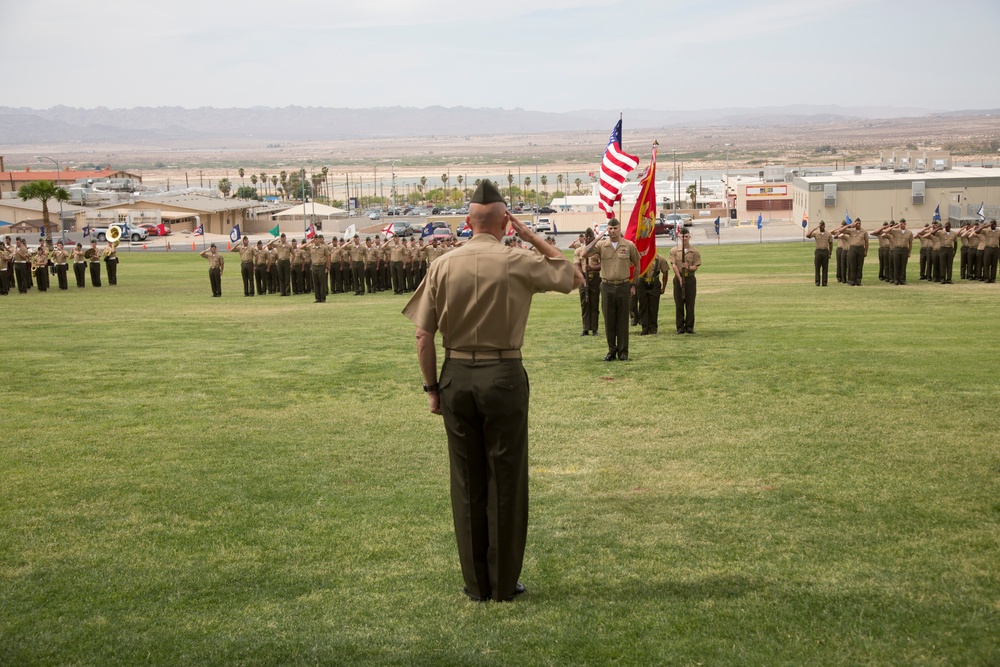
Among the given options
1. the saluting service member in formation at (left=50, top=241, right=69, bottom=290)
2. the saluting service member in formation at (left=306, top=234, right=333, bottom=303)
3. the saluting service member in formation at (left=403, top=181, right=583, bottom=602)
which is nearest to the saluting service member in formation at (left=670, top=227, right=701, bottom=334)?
the saluting service member in formation at (left=403, top=181, right=583, bottom=602)

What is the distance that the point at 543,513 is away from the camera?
7.39 metres

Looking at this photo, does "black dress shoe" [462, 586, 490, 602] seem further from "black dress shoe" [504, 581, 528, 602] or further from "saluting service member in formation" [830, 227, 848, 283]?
"saluting service member in formation" [830, 227, 848, 283]

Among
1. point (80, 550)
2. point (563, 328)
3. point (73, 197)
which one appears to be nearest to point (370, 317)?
point (563, 328)

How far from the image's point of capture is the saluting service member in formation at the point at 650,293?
59.0 ft

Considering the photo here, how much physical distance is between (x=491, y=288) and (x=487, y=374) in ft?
1.52

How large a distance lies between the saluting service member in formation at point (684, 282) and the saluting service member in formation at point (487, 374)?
12404mm

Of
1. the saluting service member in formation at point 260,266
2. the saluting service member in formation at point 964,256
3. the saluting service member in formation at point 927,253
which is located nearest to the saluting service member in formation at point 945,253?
the saluting service member in formation at point 927,253

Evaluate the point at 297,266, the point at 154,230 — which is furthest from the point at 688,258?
the point at 154,230

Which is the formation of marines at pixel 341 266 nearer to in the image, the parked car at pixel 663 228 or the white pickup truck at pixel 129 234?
the parked car at pixel 663 228

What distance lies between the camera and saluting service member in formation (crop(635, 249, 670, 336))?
18.0m

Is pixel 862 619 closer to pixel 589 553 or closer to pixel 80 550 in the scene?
pixel 589 553

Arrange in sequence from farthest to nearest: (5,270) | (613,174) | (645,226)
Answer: (5,270) → (613,174) → (645,226)

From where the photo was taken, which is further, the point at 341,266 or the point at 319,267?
the point at 341,266

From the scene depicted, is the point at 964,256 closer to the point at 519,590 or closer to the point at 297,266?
the point at 297,266
